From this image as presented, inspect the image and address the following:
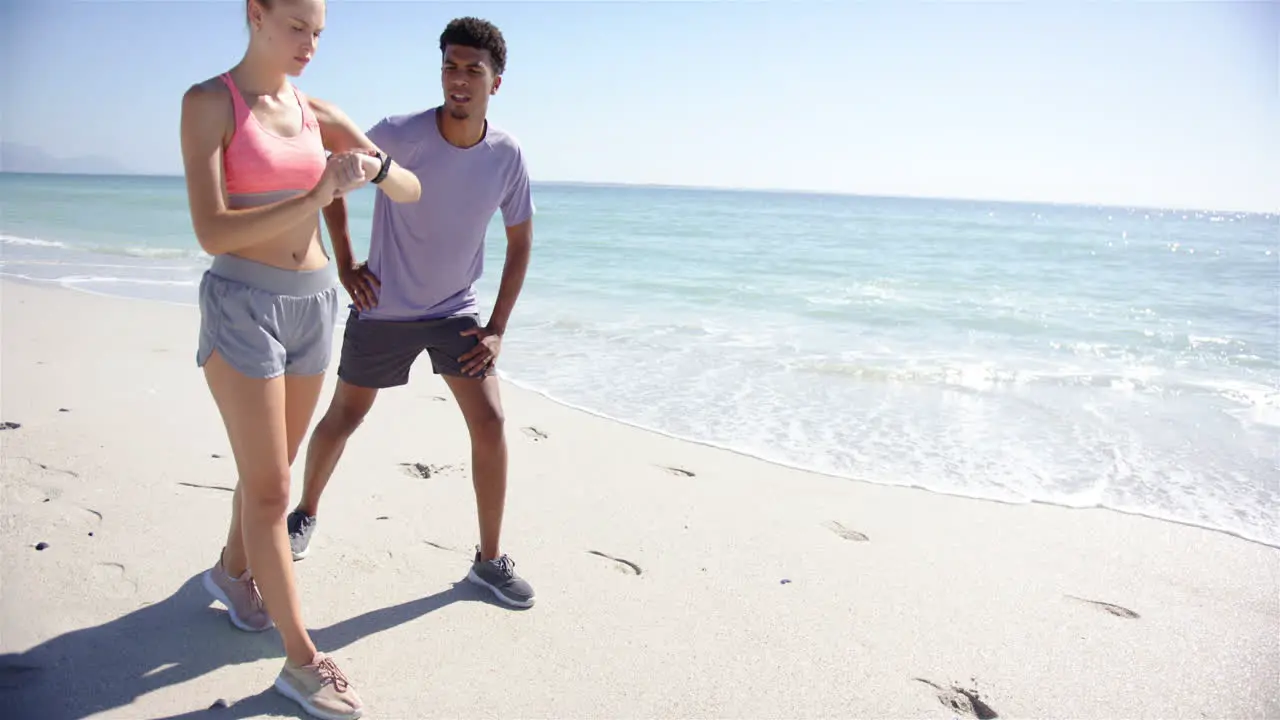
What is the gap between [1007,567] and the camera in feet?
11.8

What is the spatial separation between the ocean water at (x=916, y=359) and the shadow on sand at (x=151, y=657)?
2985 millimetres

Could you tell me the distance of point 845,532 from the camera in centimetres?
385

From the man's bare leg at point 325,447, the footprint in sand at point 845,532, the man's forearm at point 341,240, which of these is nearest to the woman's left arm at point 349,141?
the man's forearm at point 341,240

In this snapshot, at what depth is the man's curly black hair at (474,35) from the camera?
9.19 ft

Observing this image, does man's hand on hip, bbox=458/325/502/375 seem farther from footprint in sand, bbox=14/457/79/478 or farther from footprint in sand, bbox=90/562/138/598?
footprint in sand, bbox=14/457/79/478

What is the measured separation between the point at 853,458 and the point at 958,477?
0.59 m

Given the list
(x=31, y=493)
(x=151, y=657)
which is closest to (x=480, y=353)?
(x=151, y=657)

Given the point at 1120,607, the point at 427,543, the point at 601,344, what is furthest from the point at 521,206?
the point at 601,344

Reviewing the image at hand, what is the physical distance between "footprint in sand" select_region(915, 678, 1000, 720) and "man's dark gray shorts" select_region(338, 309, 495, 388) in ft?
5.89

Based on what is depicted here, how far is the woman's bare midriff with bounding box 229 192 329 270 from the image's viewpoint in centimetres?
217

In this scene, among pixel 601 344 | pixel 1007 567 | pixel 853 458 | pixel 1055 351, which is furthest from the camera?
pixel 1055 351

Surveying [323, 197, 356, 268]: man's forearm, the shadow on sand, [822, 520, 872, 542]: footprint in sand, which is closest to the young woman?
the shadow on sand

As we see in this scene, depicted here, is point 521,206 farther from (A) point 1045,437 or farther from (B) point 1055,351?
(B) point 1055,351

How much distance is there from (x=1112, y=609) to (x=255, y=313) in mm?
3177
